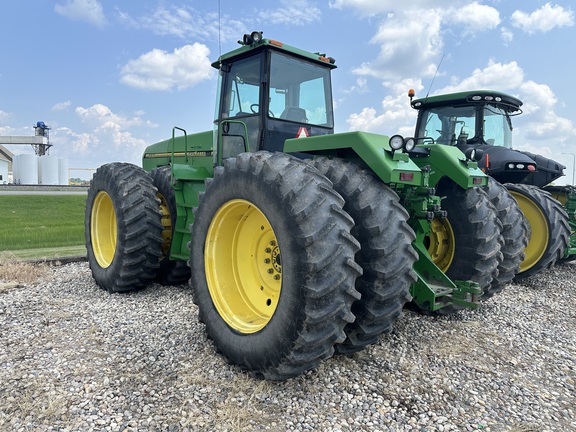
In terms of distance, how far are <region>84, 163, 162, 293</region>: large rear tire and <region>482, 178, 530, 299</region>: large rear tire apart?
375cm

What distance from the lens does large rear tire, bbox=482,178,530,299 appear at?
472 cm

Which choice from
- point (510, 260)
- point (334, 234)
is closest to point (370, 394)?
point (334, 234)

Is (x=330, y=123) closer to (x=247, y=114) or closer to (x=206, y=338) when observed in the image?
(x=247, y=114)

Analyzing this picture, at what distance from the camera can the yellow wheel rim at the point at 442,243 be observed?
4406mm

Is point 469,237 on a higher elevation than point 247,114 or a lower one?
lower

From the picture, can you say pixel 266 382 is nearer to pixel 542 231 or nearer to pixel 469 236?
pixel 469 236

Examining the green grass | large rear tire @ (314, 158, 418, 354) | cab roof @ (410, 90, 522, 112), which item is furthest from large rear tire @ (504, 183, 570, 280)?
the green grass

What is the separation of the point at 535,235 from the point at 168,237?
213 inches

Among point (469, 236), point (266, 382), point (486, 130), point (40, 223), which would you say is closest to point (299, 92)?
point (469, 236)

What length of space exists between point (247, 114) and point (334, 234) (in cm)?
251

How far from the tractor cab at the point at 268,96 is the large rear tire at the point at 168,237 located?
101 cm

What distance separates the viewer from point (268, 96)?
4.56 metres

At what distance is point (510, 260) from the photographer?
15.7 ft

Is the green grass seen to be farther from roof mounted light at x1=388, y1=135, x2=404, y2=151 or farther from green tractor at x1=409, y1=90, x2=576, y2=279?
green tractor at x1=409, y1=90, x2=576, y2=279
